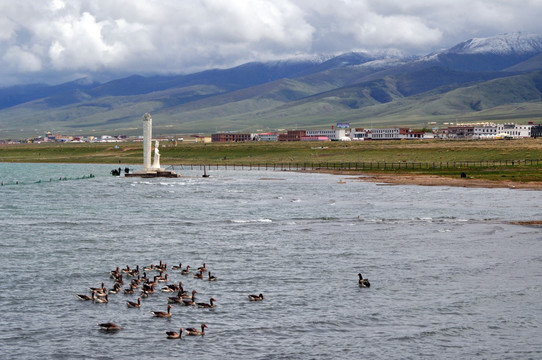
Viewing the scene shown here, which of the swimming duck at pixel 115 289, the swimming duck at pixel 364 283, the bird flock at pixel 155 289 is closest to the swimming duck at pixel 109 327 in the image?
the bird flock at pixel 155 289

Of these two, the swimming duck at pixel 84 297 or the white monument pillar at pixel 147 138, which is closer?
the swimming duck at pixel 84 297

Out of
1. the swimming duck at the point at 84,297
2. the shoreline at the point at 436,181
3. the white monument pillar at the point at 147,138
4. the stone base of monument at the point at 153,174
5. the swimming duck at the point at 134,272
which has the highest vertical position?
the white monument pillar at the point at 147,138

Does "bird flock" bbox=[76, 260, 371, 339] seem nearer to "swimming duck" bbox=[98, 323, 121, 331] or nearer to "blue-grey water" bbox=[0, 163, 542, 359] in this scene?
"swimming duck" bbox=[98, 323, 121, 331]

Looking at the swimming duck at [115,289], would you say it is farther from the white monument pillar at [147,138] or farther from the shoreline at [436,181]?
the white monument pillar at [147,138]

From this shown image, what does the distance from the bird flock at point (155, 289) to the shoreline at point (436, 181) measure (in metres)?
60.8

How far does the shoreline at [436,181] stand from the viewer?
310ft

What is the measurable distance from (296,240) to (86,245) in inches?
545

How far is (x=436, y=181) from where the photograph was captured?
10469 cm

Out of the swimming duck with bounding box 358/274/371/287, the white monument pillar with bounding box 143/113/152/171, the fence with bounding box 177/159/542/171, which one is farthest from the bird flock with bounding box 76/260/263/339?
the fence with bounding box 177/159/542/171

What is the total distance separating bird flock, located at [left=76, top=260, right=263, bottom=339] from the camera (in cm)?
3098

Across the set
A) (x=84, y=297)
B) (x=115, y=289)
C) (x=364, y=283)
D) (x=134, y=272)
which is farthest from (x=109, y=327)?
(x=364, y=283)

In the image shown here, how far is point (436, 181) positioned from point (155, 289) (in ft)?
238

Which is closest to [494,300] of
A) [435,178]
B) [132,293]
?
[132,293]

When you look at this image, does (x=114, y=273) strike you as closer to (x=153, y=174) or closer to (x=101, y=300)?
(x=101, y=300)
